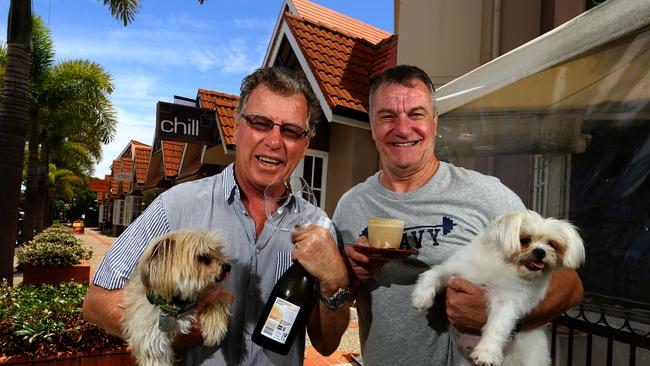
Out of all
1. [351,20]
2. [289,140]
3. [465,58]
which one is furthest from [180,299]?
[351,20]

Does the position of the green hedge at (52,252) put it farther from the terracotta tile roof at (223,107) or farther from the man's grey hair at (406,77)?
the man's grey hair at (406,77)

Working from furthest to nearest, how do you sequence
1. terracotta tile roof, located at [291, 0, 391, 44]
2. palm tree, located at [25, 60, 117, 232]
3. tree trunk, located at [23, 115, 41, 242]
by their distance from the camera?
palm tree, located at [25, 60, 117, 232]
tree trunk, located at [23, 115, 41, 242]
terracotta tile roof, located at [291, 0, 391, 44]

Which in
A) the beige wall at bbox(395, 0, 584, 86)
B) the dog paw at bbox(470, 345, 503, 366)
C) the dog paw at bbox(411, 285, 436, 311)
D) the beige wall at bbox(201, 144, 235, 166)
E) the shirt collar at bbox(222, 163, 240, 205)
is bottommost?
the dog paw at bbox(470, 345, 503, 366)

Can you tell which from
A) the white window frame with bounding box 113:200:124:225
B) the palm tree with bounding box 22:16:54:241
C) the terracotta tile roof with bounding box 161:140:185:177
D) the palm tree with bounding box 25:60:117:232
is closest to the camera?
the palm tree with bounding box 22:16:54:241

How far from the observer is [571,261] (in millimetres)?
2023

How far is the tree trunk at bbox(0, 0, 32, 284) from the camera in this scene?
830 centimetres

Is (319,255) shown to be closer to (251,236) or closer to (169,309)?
(251,236)

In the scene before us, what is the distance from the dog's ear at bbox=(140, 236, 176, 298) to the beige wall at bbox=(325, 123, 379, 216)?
807cm

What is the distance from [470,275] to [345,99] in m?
7.01

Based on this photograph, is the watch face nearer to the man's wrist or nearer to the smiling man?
the man's wrist

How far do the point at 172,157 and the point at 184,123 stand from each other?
11597 mm


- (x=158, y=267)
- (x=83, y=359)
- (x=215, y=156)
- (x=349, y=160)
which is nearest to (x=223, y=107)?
(x=215, y=156)

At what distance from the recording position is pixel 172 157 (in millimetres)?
22594

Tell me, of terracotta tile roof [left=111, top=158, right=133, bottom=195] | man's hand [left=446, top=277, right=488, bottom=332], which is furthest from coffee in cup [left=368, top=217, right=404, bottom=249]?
terracotta tile roof [left=111, top=158, right=133, bottom=195]
